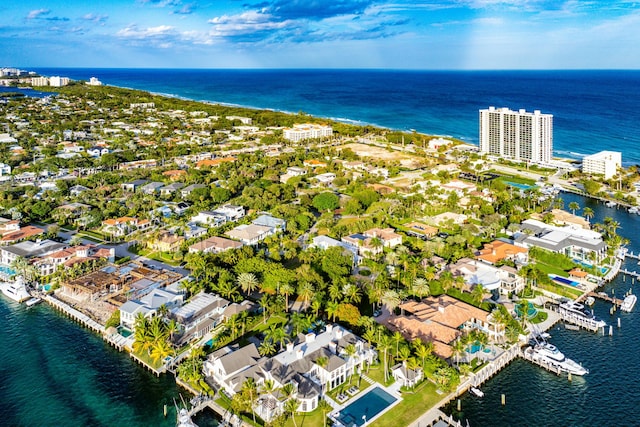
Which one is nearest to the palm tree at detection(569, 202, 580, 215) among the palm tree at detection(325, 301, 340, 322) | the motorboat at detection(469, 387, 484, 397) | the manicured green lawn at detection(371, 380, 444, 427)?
the motorboat at detection(469, 387, 484, 397)

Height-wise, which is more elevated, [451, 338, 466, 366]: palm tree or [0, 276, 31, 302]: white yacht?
[0, 276, 31, 302]: white yacht

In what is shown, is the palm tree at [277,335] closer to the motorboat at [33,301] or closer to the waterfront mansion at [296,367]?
the waterfront mansion at [296,367]

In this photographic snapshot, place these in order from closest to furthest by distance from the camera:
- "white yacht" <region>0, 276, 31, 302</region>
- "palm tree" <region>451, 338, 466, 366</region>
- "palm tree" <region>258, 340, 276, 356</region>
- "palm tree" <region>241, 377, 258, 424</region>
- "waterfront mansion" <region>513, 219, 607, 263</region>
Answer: "palm tree" <region>241, 377, 258, 424</region>, "palm tree" <region>451, 338, 466, 366</region>, "palm tree" <region>258, 340, 276, 356</region>, "white yacht" <region>0, 276, 31, 302</region>, "waterfront mansion" <region>513, 219, 607, 263</region>

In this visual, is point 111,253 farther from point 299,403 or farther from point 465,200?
point 465,200

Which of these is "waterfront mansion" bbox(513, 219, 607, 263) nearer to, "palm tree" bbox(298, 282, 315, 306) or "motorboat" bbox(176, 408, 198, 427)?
"palm tree" bbox(298, 282, 315, 306)

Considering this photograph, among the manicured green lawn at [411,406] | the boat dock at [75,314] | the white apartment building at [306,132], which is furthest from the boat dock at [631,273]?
the white apartment building at [306,132]

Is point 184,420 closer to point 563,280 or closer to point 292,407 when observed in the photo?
point 292,407

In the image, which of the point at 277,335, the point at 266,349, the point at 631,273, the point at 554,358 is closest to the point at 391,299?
the point at 277,335
